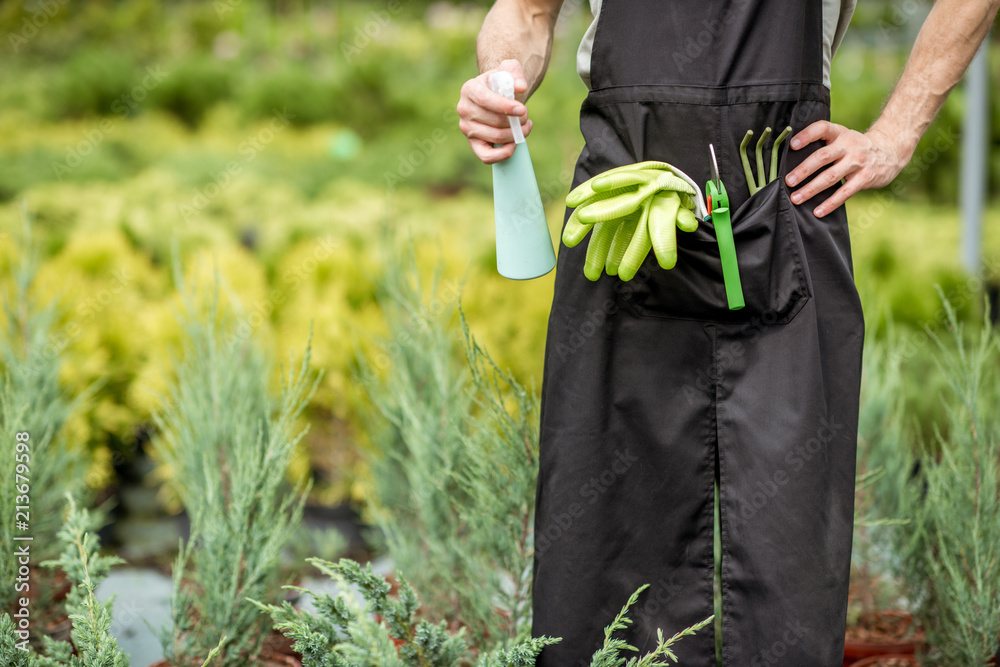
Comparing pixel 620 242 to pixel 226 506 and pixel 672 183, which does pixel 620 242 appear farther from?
pixel 226 506

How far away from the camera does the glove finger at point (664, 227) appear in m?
1.16

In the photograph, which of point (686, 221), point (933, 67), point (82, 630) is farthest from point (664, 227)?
point (82, 630)

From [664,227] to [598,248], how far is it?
0.45 feet

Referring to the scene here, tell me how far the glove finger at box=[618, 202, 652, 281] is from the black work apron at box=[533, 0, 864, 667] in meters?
0.12

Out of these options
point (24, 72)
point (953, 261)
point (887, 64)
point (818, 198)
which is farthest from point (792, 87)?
point (887, 64)

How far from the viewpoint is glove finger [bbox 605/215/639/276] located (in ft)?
4.16

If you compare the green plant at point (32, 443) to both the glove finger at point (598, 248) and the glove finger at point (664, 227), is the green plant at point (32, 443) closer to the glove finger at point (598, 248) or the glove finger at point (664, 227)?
the glove finger at point (598, 248)

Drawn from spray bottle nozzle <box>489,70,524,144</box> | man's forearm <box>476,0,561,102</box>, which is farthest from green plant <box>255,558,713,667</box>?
man's forearm <box>476,0,561,102</box>

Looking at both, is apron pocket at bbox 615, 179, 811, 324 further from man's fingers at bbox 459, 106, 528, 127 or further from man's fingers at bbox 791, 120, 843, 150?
man's fingers at bbox 459, 106, 528, 127

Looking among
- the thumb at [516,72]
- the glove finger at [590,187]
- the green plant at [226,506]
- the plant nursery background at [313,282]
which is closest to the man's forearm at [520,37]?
the thumb at [516,72]

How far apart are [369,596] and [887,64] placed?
12.5 meters

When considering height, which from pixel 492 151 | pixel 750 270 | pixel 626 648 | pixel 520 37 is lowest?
pixel 626 648

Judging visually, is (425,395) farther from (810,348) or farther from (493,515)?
(810,348)

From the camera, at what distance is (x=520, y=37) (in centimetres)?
154
